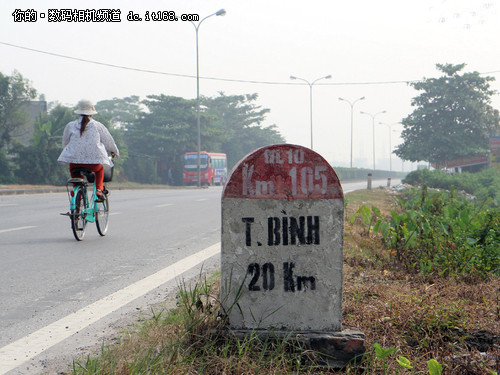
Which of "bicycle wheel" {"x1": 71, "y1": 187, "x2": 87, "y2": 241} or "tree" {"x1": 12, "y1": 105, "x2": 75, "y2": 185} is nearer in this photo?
"bicycle wheel" {"x1": 71, "y1": 187, "x2": 87, "y2": 241}

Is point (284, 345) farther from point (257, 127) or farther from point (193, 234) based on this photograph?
point (257, 127)

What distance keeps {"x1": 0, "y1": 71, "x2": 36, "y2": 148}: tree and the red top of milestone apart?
37057mm

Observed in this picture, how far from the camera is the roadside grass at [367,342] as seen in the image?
112 inches

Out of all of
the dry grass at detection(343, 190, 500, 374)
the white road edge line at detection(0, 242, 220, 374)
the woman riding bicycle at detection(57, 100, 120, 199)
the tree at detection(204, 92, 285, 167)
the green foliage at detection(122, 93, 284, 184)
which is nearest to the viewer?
the dry grass at detection(343, 190, 500, 374)

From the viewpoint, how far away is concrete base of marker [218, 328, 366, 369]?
9.95 ft

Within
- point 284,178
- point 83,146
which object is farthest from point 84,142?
point 284,178

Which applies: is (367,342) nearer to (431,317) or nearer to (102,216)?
(431,317)

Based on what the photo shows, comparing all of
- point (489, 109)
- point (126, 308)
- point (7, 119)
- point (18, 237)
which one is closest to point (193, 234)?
point (18, 237)

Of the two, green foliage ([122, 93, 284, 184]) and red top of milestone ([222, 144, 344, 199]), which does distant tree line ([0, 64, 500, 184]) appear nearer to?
green foliage ([122, 93, 284, 184])

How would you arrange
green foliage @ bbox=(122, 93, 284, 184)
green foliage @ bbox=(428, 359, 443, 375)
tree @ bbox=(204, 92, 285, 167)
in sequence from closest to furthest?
1. green foliage @ bbox=(428, 359, 443, 375)
2. green foliage @ bbox=(122, 93, 284, 184)
3. tree @ bbox=(204, 92, 285, 167)

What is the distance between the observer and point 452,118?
51.7 meters

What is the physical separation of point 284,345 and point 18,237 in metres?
6.39

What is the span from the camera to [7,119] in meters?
37.9

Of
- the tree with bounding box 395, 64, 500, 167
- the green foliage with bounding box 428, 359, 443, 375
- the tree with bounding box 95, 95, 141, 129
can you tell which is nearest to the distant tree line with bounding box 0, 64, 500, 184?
the tree with bounding box 395, 64, 500, 167
